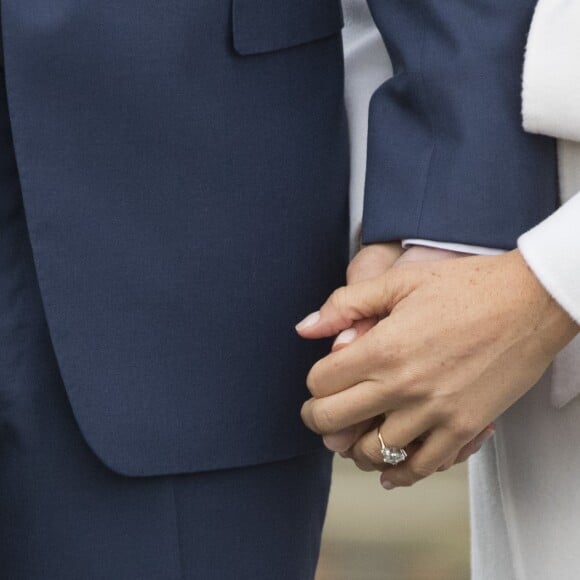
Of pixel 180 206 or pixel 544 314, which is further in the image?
pixel 180 206

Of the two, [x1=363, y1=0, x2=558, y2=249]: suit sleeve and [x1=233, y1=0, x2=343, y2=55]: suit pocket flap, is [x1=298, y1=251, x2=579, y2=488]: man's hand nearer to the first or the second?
[x1=363, y1=0, x2=558, y2=249]: suit sleeve

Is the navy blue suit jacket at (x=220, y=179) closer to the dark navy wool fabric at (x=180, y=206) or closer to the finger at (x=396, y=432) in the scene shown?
the dark navy wool fabric at (x=180, y=206)

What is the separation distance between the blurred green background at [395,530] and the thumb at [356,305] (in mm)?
1760

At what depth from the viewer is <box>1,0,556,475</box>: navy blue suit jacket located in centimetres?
103

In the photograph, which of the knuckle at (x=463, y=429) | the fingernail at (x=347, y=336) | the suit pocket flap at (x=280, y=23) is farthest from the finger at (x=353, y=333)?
the suit pocket flap at (x=280, y=23)

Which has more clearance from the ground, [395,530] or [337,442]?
[337,442]

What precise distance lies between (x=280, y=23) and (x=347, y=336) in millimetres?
266

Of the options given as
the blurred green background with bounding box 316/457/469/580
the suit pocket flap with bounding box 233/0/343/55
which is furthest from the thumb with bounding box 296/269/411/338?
the blurred green background with bounding box 316/457/469/580

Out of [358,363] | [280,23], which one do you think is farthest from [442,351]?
[280,23]

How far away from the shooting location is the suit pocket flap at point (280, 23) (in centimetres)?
106

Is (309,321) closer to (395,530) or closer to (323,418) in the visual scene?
(323,418)

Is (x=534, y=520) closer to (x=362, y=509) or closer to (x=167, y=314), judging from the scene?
(x=167, y=314)

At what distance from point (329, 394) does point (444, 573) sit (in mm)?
1814

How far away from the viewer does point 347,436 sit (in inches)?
41.6
